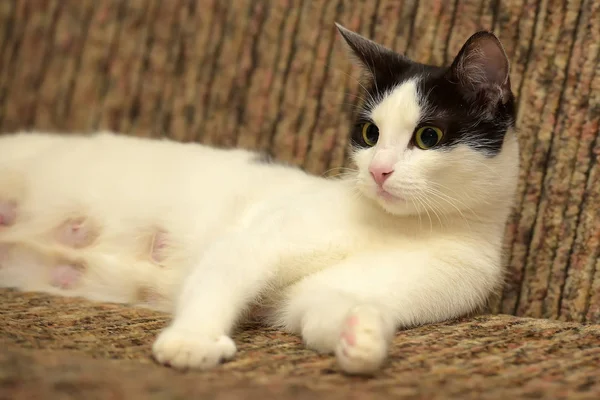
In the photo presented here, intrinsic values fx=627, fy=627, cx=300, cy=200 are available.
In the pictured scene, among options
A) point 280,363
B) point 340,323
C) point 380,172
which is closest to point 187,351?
point 280,363

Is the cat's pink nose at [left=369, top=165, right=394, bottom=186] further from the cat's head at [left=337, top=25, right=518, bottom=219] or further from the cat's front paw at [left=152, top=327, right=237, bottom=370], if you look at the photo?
the cat's front paw at [left=152, top=327, right=237, bottom=370]

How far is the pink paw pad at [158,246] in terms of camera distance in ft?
4.87

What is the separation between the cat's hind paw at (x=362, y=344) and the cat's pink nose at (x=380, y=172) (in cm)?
30

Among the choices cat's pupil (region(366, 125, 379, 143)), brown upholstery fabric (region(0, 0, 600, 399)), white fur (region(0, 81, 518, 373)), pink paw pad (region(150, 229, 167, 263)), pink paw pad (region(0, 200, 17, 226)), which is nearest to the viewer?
brown upholstery fabric (region(0, 0, 600, 399))

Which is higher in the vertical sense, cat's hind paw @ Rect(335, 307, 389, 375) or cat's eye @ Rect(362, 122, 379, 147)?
cat's eye @ Rect(362, 122, 379, 147)

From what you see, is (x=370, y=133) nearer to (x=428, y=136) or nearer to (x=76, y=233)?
(x=428, y=136)

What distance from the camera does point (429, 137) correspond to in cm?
120

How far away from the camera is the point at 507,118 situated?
1.28 metres

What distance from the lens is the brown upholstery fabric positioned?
2.88ft

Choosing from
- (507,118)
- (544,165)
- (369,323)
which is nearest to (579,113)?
(544,165)

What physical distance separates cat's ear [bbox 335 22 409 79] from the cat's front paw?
27.7 inches

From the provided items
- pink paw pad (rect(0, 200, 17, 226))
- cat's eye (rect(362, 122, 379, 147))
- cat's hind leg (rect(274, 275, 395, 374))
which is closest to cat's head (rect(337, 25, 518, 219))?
cat's eye (rect(362, 122, 379, 147))

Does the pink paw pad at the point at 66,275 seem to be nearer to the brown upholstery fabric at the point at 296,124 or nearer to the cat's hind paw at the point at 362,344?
the brown upholstery fabric at the point at 296,124

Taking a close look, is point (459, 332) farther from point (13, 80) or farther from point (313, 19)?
point (13, 80)
